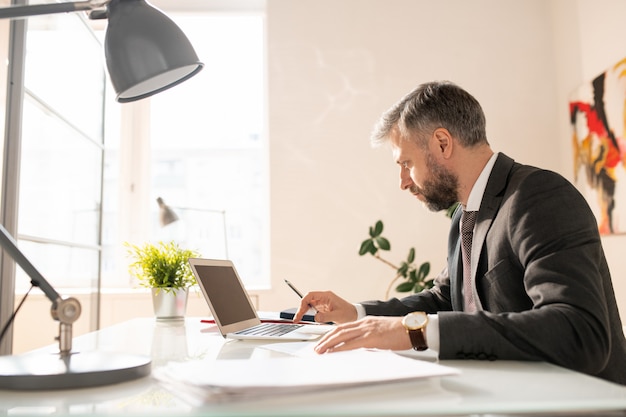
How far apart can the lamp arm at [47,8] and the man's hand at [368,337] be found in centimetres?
66

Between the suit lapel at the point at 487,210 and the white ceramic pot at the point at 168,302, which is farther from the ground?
the suit lapel at the point at 487,210

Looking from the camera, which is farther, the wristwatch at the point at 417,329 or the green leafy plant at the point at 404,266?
the green leafy plant at the point at 404,266

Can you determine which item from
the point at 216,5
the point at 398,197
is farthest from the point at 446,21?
the point at 216,5

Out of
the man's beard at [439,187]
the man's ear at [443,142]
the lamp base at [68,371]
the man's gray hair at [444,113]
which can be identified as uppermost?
the man's gray hair at [444,113]

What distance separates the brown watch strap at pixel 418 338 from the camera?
96 centimetres

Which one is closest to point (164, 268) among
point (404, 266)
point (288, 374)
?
point (288, 374)

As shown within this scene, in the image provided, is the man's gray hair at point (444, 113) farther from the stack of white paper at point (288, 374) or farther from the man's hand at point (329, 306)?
the stack of white paper at point (288, 374)

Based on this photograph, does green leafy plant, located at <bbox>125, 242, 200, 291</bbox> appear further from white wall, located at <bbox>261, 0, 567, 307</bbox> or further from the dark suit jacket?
white wall, located at <bbox>261, 0, 567, 307</bbox>

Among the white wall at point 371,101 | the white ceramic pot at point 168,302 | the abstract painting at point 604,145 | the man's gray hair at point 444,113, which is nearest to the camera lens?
the man's gray hair at point 444,113

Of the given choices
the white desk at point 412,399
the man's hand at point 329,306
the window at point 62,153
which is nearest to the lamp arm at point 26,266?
the white desk at point 412,399

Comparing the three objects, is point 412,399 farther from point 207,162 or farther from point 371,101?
point 207,162

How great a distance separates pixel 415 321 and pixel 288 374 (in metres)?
0.35

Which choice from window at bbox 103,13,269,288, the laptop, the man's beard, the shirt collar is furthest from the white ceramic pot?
window at bbox 103,13,269,288

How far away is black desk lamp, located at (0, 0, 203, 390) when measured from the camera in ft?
2.38
